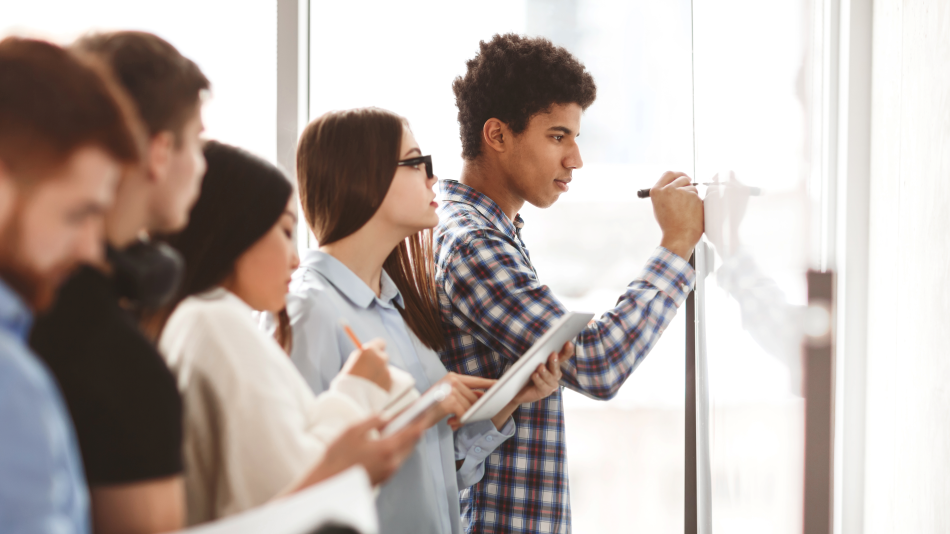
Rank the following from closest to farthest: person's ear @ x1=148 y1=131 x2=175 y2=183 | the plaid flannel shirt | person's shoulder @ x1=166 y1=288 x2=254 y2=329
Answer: person's ear @ x1=148 y1=131 x2=175 y2=183
person's shoulder @ x1=166 y1=288 x2=254 y2=329
the plaid flannel shirt

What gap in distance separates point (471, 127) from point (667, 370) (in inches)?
35.1

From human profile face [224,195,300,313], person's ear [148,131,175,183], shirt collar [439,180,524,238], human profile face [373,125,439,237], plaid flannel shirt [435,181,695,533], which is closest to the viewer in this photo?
person's ear [148,131,175,183]

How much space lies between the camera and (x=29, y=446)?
384mm

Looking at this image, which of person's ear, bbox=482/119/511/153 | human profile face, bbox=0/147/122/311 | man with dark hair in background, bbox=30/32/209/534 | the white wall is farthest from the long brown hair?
the white wall

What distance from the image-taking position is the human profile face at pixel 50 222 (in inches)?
15.8

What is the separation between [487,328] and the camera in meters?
1.28

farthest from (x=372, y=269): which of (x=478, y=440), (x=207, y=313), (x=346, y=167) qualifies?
(x=207, y=313)

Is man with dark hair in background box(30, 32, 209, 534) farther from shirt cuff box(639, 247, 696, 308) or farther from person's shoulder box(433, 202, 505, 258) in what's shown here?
shirt cuff box(639, 247, 696, 308)

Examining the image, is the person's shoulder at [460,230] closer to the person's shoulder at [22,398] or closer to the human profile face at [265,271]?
the human profile face at [265,271]

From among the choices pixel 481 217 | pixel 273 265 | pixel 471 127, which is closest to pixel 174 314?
pixel 273 265

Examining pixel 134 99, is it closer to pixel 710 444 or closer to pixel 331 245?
pixel 331 245

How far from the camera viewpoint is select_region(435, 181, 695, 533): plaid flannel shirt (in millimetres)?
1258

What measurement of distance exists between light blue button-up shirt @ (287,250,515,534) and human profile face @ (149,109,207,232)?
45 centimetres

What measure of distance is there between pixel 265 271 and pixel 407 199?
1.33 feet
